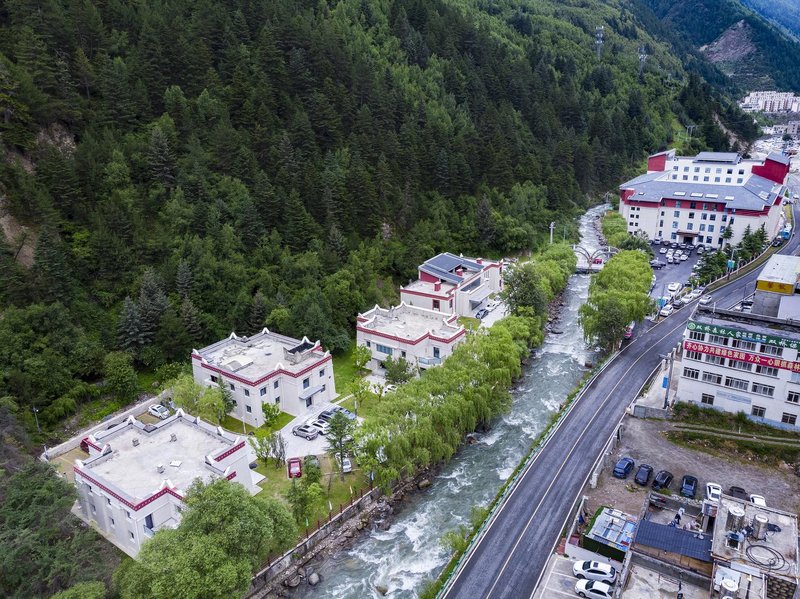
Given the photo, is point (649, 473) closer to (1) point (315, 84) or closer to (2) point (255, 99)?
(2) point (255, 99)

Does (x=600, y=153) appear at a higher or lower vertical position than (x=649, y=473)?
higher

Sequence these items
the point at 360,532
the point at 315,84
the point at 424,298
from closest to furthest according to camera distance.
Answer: the point at 360,532, the point at 424,298, the point at 315,84

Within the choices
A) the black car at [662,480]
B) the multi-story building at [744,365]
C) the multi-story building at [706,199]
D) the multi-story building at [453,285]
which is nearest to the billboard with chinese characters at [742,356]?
the multi-story building at [744,365]

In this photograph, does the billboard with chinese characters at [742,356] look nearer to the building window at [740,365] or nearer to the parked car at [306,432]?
the building window at [740,365]

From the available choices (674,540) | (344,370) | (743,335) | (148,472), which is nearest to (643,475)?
(674,540)

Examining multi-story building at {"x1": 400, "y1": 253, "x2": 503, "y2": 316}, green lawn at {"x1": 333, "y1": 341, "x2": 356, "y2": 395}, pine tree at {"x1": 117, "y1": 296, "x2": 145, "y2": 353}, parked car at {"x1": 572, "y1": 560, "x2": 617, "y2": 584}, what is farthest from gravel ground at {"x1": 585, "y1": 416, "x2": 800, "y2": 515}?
pine tree at {"x1": 117, "y1": 296, "x2": 145, "y2": 353}

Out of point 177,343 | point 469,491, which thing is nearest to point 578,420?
point 469,491
